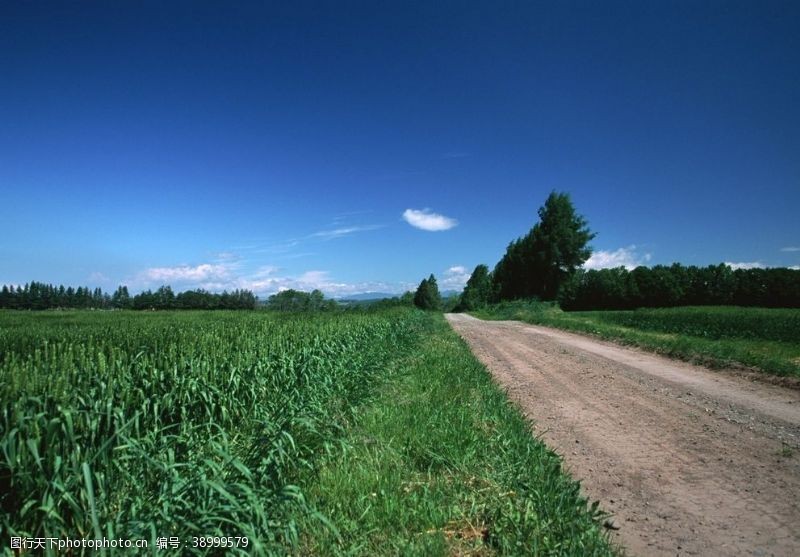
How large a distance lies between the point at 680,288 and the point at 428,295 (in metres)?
44.7

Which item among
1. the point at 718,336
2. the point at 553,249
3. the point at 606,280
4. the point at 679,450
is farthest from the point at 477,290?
the point at 679,450

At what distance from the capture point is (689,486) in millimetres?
4578

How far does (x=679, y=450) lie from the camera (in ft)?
18.3

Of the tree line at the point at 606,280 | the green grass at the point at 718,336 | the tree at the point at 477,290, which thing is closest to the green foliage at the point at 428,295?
the tree at the point at 477,290

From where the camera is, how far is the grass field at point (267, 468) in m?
2.84

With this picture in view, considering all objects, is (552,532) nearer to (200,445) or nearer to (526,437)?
(526,437)

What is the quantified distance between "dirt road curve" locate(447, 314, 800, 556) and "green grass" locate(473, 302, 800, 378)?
1406mm

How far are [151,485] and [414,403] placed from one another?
4424mm

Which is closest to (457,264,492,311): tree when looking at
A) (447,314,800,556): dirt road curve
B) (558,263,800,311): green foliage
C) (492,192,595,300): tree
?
(558,263,800,311): green foliage

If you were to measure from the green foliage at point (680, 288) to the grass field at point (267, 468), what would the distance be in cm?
5360

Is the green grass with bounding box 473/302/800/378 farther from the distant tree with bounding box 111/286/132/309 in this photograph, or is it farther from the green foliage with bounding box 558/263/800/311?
the distant tree with bounding box 111/286/132/309

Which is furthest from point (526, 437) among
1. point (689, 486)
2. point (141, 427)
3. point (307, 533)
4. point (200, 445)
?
point (141, 427)

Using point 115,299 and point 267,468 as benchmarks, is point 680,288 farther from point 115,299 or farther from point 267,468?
point 115,299

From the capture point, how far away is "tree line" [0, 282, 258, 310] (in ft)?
239
